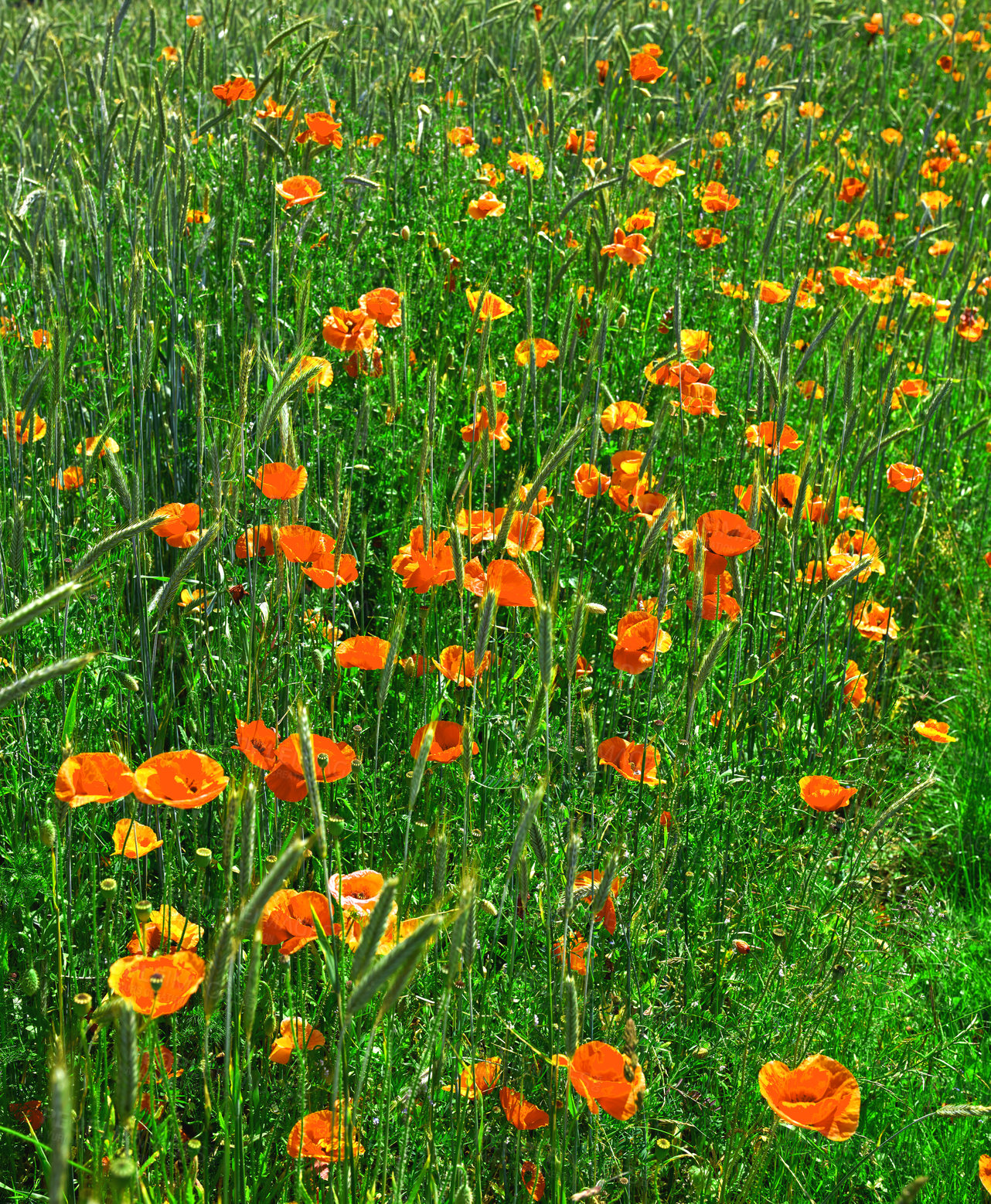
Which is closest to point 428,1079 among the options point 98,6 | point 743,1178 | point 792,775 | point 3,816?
point 743,1178

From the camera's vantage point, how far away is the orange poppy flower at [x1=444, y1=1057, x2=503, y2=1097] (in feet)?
4.02

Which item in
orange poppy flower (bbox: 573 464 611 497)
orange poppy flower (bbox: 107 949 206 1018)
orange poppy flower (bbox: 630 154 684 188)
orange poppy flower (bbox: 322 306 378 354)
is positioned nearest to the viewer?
orange poppy flower (bbox: 107 949 206 1018)

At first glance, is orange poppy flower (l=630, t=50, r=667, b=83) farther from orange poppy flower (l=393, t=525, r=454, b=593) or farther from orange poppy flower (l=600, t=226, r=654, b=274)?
orange poppy flower (l=393, t=525, r=454, b=593)

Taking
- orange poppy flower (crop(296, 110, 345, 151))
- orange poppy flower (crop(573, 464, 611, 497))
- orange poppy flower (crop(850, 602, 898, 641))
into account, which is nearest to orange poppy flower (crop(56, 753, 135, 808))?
orange poppy flower (crop(573, 464, 611, 497))

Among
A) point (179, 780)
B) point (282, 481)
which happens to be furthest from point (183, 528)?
point (179, 780)

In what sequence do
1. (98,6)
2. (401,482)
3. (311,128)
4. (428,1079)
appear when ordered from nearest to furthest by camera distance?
(428,1079) < (401,482) < (311,128) < (98,6)

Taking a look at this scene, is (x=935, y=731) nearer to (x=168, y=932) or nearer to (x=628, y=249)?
(x=628, y=249)

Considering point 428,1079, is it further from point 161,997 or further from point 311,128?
point 311,128

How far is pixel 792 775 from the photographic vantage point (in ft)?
6.55

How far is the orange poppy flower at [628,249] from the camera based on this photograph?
242 centimetres

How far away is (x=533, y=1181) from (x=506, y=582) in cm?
71

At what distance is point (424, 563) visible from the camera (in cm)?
151

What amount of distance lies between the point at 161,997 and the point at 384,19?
5306 millimetres

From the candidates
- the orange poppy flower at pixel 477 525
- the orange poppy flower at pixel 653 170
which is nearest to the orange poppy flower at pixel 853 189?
the orange poppy flower at pixel 653 170
